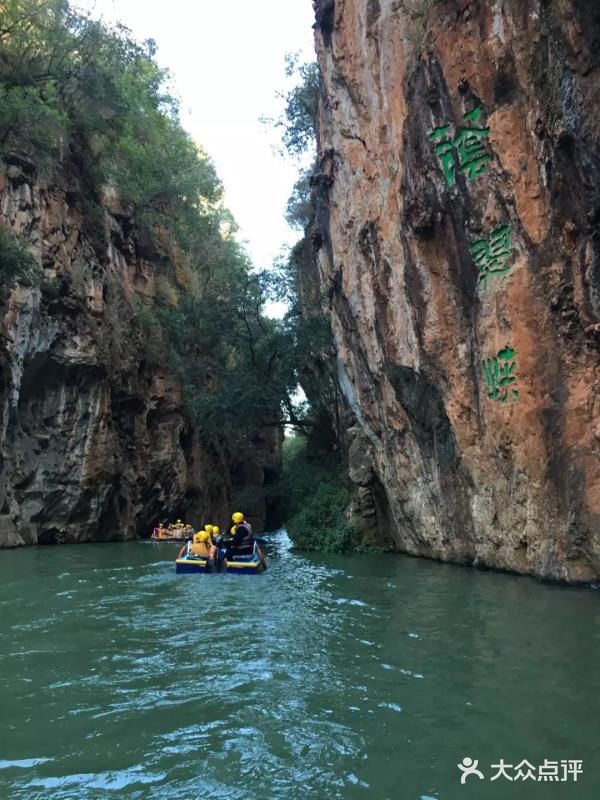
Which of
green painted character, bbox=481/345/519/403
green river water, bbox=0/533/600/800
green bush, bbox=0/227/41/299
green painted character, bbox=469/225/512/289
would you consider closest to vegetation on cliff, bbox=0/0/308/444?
green bush, bbox=0/227/41/299

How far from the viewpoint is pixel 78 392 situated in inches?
793

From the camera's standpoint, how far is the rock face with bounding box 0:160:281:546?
60.4ft

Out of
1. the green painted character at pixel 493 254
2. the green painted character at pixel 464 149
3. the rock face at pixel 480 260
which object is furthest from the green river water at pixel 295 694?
the green painted character at pixel 464 149

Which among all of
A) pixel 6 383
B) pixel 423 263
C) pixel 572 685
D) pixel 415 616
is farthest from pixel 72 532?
pixel 572 685

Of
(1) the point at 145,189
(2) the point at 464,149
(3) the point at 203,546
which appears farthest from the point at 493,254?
(1) the point at 145,189

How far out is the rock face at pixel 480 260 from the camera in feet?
28.8

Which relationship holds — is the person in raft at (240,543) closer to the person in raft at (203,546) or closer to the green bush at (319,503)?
the person in raft at (203,546)

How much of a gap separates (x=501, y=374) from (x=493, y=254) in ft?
6.38

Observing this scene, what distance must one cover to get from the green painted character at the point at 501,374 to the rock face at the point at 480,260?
0.03 m

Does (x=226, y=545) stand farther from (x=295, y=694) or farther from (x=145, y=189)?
(x=145, y=189)

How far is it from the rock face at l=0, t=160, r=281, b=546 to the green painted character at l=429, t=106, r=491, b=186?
40.8 ft

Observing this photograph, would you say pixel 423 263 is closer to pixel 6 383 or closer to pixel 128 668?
pixel 128 668

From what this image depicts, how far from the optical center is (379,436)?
15891 millimetres

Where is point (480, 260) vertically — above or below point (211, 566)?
above
